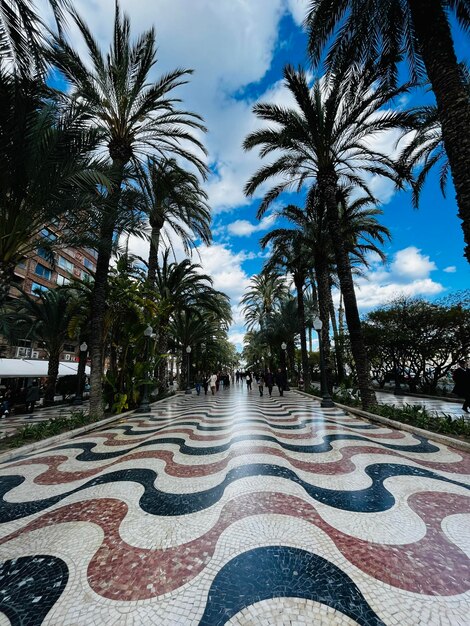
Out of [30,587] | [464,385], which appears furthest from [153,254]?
[464,385]

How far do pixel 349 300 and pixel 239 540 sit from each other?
810 centimetres

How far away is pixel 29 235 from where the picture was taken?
5.45m

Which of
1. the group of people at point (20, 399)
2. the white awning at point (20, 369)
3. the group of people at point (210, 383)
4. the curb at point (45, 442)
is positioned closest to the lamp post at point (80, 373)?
the group of people at point (20, 399)

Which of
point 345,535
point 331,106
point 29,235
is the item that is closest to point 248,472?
point 345,535

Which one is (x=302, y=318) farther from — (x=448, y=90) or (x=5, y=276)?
(x=5, y=276)

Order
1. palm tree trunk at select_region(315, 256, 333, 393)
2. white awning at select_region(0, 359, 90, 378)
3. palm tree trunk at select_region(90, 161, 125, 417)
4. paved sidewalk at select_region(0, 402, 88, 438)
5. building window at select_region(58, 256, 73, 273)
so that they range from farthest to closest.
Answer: building window at select_region(58, 256, 73, 273) → white awning at select_region(0, 359, 90, 378) → palm tree trunk at select_region(315, 256, 333, 393) → palm tree trunk at select_region(90, 161, 125, 417) → paved sidewalk at select_region(0, 402, 88, 438)

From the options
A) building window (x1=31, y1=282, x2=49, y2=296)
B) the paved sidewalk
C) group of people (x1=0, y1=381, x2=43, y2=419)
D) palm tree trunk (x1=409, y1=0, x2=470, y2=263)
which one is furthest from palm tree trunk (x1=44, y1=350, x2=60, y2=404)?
palm tree trunk (x1=409, y1=0, x2=470, y2=263)

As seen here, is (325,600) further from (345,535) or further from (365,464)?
(365,464)

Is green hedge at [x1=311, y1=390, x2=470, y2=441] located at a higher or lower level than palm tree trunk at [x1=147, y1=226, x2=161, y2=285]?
lower

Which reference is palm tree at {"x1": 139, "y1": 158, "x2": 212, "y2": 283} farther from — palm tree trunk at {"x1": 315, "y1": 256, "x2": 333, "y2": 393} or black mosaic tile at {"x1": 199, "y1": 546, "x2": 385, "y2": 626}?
black mosaic tile at {"x1": 199, "y1": 546, "x2": 385, "y2": 626}

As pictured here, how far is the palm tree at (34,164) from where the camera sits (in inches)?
192

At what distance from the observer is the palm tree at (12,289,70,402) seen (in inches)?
589

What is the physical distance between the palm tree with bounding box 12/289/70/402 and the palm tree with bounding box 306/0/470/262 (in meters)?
16.3

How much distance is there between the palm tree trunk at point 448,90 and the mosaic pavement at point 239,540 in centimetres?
439
